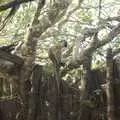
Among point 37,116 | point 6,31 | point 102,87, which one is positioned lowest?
point 37,116

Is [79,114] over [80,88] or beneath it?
beneath

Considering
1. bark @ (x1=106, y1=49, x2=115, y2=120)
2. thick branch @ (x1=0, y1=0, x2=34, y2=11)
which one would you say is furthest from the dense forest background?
thick branch @ (x1=0, y1=0, x2=34, y2=11)

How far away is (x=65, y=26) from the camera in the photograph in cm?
802

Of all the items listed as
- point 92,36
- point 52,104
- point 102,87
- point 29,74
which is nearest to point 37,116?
point 52,104

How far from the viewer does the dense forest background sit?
21.7 feet

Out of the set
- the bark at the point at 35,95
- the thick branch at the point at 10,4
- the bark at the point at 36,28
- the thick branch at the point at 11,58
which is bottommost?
the bark at the point at 35,95

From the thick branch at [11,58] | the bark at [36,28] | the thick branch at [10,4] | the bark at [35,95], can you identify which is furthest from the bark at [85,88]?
the thick branch at [10,4]

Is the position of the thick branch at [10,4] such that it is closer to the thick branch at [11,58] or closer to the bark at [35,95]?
the thick branch at [11,58]

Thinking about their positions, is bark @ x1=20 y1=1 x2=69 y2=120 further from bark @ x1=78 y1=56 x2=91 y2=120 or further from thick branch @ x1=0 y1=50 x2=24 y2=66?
bark @ x1=78 y1=56 x2=91 y2=120

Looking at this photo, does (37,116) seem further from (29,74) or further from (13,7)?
(13,7)

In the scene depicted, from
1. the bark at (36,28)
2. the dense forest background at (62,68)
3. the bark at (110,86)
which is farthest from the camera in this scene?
the bark at (110,86)

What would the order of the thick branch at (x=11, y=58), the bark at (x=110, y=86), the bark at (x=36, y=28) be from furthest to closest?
the bark at (x=110, y=86)
the bark at (x=36, y=28)
the thick branch at (x=11, y=58)

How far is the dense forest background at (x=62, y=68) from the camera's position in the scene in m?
6.62

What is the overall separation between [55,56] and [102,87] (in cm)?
115
